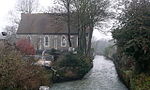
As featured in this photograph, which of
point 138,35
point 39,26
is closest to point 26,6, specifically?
point 39,26

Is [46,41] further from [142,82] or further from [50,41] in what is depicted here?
[142,82]

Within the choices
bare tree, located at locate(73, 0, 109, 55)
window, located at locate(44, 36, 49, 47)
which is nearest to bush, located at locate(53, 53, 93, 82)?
bare tree, located at locate(73, 0, 109, 55)

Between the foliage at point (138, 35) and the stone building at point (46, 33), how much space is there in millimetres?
29486

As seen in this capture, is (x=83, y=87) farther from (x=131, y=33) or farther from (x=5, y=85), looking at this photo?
(x=5, y=85)

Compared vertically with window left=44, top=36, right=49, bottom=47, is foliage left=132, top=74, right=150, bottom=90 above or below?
below

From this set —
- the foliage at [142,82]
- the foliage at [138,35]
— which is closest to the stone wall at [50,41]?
the foliage at [138,35]

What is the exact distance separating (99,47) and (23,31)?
8434 cm

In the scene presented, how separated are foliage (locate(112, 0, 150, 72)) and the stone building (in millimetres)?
29486

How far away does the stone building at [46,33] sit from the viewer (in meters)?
56.2

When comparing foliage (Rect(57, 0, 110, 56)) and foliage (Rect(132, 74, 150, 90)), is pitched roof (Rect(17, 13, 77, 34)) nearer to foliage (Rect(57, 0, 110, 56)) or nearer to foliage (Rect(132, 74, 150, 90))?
foliage (Rect(57, 0, 110, 56))

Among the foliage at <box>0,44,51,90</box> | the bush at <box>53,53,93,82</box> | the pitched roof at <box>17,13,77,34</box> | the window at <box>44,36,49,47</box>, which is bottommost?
the bush at <box>53,53,93,82</box>

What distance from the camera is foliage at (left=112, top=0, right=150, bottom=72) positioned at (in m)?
23.0

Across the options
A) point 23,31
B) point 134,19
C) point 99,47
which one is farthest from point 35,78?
point 99,47

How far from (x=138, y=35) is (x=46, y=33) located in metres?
35.5
